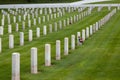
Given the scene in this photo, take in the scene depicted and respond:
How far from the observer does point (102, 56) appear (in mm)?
16703

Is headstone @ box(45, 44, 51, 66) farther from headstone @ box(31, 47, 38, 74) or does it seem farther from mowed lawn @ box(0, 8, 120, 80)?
headstone @ box(31, 47, 38, 74)

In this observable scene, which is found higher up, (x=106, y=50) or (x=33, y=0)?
(x=106, y=50)

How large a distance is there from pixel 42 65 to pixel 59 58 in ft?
4.97

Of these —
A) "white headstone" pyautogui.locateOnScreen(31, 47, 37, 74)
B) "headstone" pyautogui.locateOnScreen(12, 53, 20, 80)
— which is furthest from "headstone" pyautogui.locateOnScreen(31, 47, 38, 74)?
"headstone" pyautogui.locateOnScreen(12, 53, 20, 80)

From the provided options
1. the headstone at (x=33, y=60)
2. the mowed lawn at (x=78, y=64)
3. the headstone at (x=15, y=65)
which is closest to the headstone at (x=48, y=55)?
the mowed lawn at (x=78, y=64)

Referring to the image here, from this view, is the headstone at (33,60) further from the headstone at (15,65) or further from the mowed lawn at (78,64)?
the headstone at (15,65)

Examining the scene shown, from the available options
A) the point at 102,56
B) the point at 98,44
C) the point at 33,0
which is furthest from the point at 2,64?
the point at 33,0

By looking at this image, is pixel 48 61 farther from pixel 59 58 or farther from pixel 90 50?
pixel 90 50

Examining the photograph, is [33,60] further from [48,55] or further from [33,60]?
[48,55]

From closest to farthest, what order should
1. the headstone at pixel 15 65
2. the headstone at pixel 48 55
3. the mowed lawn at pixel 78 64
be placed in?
1. the headstone at pixel 15 65
2. the mowed lawn at pixel 78 64
3. the headstone at pixel 48 55

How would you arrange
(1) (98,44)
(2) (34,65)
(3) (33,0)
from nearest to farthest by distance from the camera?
(2) (34,65) → (1) (98,44) → (3) (33,0)

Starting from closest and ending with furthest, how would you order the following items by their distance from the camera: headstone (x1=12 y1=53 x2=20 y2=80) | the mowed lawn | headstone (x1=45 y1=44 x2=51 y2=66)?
headstone (x1=12 y1=53 x2=20 y2=80) → the mowed lawn → headstone (x1=45 y1=44 x2=51 y2=66)

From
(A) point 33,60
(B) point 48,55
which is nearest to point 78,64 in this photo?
(B) point 48,55

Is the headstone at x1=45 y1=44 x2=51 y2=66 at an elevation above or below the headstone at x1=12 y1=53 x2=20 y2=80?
below
